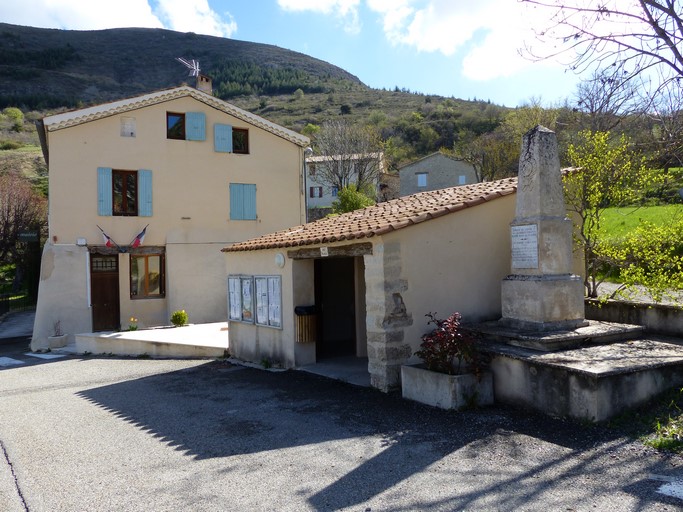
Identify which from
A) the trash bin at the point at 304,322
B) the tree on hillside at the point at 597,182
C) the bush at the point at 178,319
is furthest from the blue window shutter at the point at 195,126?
the tree on hillside at the point at 597,182

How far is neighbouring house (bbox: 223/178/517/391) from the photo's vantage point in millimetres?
8055

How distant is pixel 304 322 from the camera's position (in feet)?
33.5

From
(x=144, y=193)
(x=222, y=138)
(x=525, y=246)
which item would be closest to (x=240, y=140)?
(x=222, y=138)

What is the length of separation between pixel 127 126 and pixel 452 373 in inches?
601

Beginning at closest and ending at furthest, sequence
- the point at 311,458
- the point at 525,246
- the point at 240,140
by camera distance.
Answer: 1. the point at 311,458
2. the point at 525,246
3. the point at 240,140

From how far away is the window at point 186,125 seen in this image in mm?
19188

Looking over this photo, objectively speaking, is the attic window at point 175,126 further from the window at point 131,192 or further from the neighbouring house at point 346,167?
the neighbouring house at point 346,167

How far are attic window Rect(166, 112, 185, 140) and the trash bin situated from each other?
11.5m

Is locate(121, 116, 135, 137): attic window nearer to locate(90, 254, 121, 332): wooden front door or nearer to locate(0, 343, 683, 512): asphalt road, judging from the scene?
locate(90, 254, 121, 332): wooden front door

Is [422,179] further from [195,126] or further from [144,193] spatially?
[144,193]

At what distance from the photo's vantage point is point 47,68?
3346 inches

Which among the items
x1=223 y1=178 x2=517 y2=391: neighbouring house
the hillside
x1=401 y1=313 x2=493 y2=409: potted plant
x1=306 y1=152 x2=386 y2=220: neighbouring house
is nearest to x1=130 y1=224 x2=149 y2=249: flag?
x1=223 y1=178 x2=517 y2=391: neighbouring house

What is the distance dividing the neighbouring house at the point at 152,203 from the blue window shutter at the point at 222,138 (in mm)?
36

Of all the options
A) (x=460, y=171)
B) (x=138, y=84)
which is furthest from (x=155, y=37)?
(x=460, y=171)
